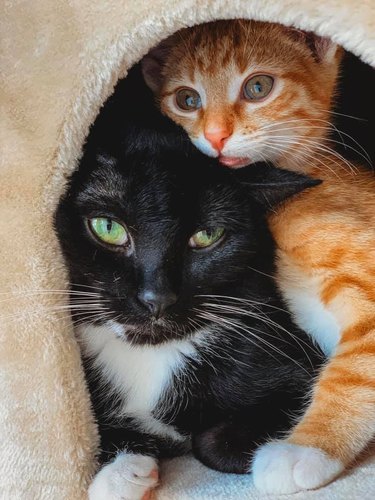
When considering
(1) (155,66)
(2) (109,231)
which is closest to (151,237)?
(2) (109,231)

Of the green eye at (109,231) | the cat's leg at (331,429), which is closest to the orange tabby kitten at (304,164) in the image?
the cat's leg at (331,429)

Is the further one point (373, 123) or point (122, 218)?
point (373, 123)

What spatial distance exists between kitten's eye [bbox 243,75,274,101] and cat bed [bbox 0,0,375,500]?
31cm

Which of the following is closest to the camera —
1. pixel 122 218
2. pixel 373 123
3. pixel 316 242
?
pixel 122 218

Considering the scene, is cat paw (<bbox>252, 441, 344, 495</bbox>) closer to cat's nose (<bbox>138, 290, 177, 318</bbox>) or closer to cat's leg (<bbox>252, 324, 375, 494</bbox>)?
cat's leg (<bbox>252, 324, 375, 494</bbox>)

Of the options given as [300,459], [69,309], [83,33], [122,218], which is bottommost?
[69,309]

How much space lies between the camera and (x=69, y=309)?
1336 millimetres

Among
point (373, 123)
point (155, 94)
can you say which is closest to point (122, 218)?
point (155, 94)

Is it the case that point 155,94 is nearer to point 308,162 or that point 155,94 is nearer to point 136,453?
point 308,162

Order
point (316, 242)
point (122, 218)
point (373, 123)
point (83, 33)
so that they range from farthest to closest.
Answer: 1. point (373, 123)
2. point (316, 242)
3. point (122, 218)
4. point (83, 33)

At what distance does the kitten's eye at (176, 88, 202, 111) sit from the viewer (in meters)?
1.50

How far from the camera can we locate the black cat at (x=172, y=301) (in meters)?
1.28

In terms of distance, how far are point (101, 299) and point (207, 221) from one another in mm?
259

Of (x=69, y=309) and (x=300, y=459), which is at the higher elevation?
(x=300, y=459)
